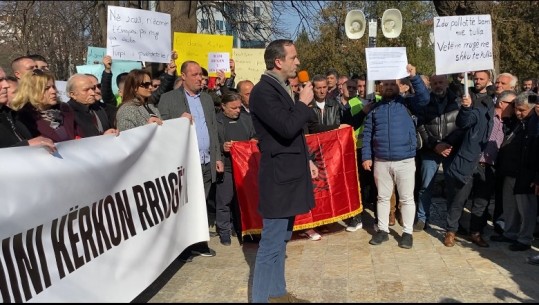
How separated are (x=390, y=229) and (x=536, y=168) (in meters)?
1.85

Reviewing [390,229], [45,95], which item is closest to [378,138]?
[390,229]

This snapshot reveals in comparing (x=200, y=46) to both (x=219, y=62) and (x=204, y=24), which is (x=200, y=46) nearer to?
(x=219, y=62)

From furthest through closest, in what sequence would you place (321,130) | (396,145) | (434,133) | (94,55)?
(94,55)
(321,130)
(434,133)
(396,145)

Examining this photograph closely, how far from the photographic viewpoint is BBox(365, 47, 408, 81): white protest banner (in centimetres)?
574

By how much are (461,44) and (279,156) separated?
9.50ft

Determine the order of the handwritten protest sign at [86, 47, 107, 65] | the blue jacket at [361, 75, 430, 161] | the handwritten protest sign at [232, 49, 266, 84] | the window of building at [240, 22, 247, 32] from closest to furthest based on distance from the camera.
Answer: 1. the blue jacket at [361, 75, 430, 161]
2. the handwritten protest sign at [232, 49, 266, 84]
3. the handwritten protest sign at [86, 47, 107, 65]
4. the window of building at [240, 22, 247, 32]

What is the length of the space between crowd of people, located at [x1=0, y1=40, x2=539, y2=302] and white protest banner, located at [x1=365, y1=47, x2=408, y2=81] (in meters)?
0.11

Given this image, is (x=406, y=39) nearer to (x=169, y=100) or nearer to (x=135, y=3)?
(x=135, y=3)

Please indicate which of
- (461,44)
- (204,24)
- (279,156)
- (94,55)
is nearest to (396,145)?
(461,44)

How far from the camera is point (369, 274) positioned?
507 centimetres

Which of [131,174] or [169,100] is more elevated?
[169,100]

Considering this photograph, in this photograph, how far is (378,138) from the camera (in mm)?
6000

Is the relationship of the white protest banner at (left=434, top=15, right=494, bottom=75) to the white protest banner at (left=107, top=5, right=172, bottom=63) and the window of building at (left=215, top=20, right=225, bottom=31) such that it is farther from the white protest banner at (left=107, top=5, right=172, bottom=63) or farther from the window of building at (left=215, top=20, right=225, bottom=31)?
the window of building at (left=215, top=20, right=225, bottom=31)

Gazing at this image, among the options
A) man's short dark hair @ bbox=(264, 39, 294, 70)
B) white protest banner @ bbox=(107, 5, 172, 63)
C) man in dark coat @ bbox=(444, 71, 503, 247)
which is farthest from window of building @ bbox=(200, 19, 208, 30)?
man's short dark hair @ bbox=(264, 39, 294, 70)
